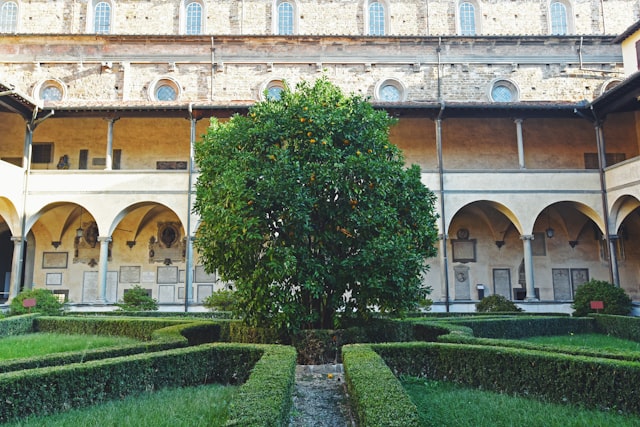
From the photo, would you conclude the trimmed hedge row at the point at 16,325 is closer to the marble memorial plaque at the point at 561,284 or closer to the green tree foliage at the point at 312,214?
the green tree foliage at the point at 312,214

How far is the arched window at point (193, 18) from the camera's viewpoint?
2447cm

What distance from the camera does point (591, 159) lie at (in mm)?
21906

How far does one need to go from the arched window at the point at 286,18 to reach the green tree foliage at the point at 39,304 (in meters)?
15.5

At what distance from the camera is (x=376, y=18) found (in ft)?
81.6

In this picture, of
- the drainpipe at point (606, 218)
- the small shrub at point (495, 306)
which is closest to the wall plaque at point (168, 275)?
the small shrub at point (495, 306)

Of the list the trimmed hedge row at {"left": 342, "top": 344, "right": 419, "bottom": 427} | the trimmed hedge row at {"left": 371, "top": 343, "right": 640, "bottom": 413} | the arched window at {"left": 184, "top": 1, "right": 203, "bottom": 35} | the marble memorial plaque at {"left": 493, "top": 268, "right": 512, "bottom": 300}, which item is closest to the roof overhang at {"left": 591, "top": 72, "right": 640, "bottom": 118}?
the marble memorial plaque at {"left": 493, "top": 268, "right": 512, "bottom": 300}

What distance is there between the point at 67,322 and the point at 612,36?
80.4ft

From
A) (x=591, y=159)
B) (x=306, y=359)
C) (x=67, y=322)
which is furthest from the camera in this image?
(x=591, y=159)

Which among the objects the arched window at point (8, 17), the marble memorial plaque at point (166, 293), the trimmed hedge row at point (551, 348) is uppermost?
the arched window at point (8, 17)

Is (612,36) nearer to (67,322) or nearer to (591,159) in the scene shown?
(591,159)

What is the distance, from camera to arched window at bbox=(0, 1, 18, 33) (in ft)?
78.9

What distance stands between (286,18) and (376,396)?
74.5 feet

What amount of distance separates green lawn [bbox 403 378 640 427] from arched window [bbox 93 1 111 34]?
2348 cm

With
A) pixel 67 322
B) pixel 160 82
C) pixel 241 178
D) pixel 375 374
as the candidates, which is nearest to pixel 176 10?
pixel 160 82
